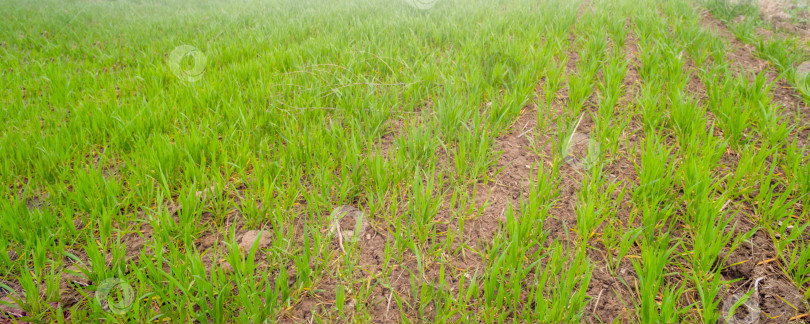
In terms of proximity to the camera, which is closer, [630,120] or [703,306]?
[703,306]

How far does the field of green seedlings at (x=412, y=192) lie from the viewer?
120cm

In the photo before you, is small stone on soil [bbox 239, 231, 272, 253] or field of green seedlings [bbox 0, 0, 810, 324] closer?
field of green seedlings [bbox 0, 0, 810, 324]

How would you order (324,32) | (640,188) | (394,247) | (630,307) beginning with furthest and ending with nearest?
(324,32)
(640,188)
(394,247)
(630,307)

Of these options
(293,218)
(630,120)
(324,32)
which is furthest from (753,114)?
(324,32)

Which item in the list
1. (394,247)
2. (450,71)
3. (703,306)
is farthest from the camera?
(450,71)

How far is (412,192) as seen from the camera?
5.72 ft

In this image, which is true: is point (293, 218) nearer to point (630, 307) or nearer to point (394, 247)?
point (394, 247)

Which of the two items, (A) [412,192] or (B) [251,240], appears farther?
(A) [412,192]

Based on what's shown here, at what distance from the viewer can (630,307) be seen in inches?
47.5

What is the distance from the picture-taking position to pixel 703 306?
3.60 feet

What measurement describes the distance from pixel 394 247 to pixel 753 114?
6.79 feet

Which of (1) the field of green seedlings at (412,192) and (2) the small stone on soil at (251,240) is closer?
(1) the field of green seedlings at (412,192)

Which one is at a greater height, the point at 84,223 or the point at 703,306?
the point at 84,223

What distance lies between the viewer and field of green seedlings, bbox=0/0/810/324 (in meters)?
1.20
